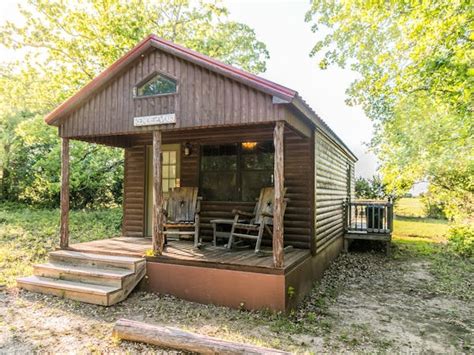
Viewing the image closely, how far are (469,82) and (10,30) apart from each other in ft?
46.1

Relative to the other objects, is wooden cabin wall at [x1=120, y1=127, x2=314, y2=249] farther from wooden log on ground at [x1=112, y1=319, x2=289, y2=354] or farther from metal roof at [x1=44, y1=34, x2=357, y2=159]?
wooden log on ground at [x1=112, y1=319, x2=289, y2=354]

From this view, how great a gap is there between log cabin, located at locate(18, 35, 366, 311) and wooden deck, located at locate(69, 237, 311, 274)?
0.06 ft

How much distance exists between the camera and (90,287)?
15.4ft

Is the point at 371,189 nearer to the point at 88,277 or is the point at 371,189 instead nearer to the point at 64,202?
the point at 64,202

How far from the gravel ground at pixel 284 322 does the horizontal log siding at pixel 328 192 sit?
1336 mm

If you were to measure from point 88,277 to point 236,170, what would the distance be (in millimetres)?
3152

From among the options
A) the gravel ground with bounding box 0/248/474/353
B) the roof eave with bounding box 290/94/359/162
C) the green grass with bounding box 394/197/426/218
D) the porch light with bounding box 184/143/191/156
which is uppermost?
the roof eave with bounding box 290/94/359/162

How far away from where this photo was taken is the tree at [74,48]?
39.3 ft

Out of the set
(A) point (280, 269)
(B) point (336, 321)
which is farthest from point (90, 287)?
(B) point (336, 321)

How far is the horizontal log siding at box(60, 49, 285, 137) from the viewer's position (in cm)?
463

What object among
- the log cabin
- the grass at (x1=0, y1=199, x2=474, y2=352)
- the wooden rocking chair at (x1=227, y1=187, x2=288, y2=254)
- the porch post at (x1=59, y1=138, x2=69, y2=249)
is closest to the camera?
the grass at (x1=0, y1=199, x2=474, y2=352)

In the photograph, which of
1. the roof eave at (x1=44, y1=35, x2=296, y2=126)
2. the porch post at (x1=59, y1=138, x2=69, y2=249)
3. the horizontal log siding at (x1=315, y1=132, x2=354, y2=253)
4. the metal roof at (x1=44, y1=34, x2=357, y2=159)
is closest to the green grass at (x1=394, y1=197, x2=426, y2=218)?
the horizontal log siding at (x1=315, y1=132, x2=354, y2=253)

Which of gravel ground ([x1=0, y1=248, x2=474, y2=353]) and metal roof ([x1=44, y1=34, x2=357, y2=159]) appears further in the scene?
metal roof ([x1=44, y1=34, x2=357, y2=159])

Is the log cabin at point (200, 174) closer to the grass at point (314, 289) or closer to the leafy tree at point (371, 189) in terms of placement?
the grass at point (314, 289)
